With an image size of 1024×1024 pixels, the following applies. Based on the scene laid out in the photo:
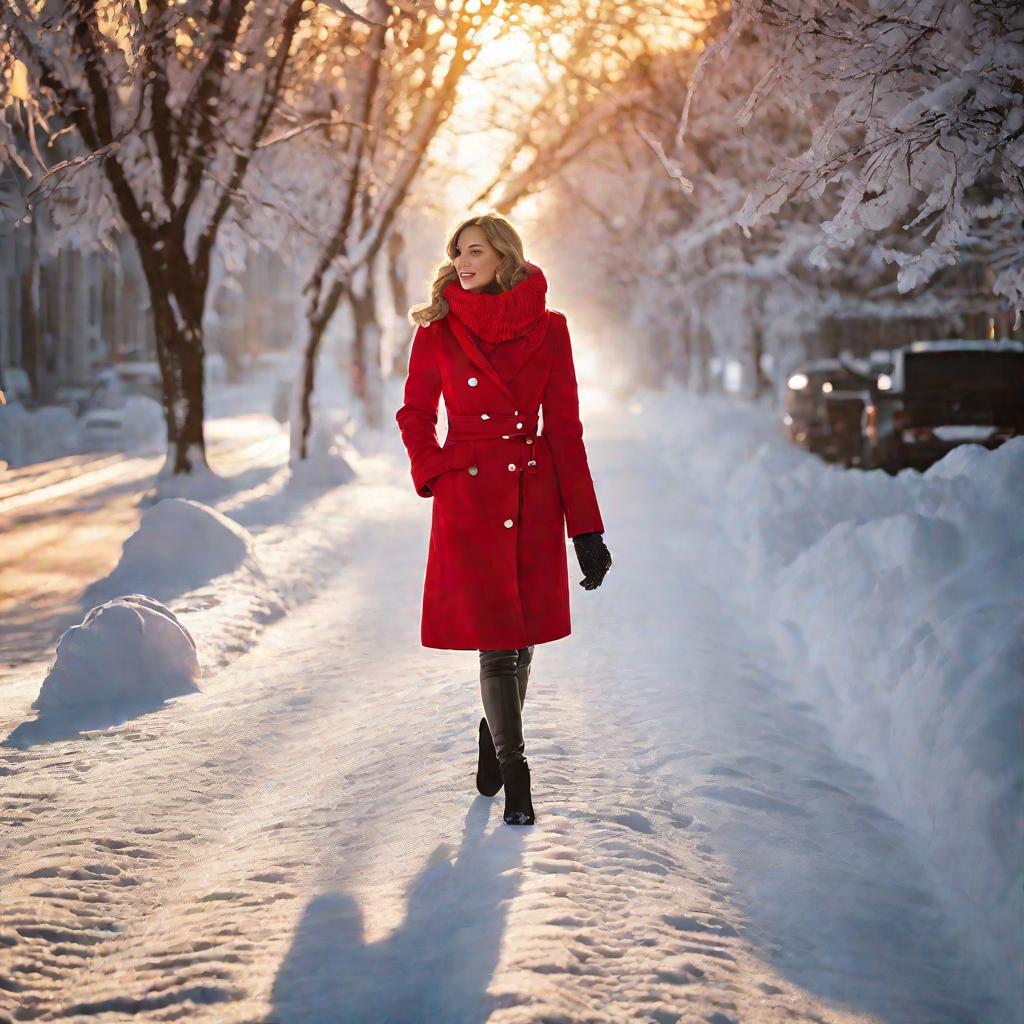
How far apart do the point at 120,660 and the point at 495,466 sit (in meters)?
3.34

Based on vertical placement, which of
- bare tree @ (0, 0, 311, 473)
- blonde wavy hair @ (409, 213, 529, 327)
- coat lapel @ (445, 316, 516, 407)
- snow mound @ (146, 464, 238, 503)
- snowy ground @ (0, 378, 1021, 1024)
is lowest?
snowy ground @ (0, 378, 1021, 1024)

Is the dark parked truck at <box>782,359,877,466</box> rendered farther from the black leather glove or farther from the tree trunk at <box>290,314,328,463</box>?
the black leather glove

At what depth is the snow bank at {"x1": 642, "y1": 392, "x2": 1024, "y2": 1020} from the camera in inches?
172

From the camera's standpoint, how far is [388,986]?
Answer: 3611 mm

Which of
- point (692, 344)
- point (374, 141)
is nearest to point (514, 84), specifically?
point (374, 141)

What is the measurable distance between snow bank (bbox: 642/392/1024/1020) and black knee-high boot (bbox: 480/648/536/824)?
1.49 m

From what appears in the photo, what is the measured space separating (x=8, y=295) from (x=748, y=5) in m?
34.9

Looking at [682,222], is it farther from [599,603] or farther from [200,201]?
[599,603]

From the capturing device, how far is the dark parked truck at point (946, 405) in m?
16.7

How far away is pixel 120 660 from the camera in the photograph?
23.2ft

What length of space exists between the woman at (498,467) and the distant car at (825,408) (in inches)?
697

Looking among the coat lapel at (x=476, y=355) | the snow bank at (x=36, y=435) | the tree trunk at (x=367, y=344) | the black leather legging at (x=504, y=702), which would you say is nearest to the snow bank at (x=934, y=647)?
the black leather legging at (x=504, y=702)

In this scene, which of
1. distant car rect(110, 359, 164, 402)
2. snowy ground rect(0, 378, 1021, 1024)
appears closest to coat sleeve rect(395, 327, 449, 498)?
snowy ground rect(0, 378, 1021, 1024)

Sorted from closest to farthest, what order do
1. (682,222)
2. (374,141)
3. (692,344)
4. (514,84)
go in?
(374,141), (514,84), (682,222), (692,344)
